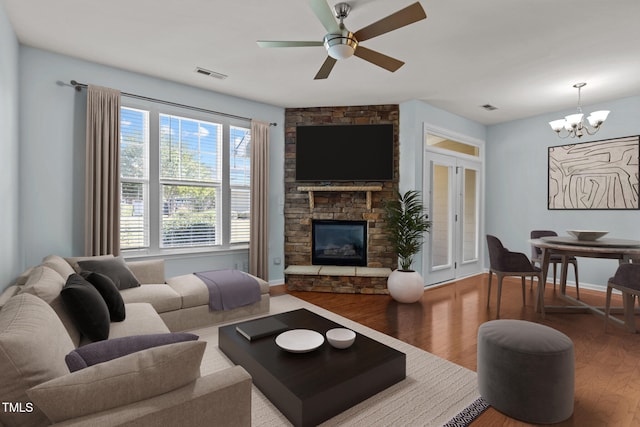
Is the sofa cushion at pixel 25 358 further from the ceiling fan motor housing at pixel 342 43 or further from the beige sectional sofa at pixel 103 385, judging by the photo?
the ceiling fan motor housing at pixel 342 43

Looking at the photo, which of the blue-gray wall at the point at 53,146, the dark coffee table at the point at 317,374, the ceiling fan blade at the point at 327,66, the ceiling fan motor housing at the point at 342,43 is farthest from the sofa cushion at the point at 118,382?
the blue-gray wall at the point at 53,146

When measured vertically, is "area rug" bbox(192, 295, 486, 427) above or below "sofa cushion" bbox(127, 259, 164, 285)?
below

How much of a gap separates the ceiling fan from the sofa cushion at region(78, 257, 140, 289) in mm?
2506

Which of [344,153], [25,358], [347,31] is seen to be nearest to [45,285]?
[25,358]

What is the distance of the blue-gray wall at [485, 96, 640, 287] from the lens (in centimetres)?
450

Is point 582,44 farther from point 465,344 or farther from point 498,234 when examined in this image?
point 498,234

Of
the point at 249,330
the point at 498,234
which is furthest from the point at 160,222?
the point at 498,234

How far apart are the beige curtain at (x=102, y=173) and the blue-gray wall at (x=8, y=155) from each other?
57 centimetres

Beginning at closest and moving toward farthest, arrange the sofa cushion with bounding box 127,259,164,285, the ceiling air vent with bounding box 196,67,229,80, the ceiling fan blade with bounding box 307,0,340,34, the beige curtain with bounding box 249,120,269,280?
the ceiling fan blade with bounding box 307,0,340,34, the sofa cushion with bounding box 127,259,164,285, the ceiling air vent with bounding box 196,67,229,80, the beige curtain with bounding box 249,120,269,280

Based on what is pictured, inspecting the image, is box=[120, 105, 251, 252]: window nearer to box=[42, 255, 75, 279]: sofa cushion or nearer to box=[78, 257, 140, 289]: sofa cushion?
box=[78, 257, 140, 289]: sofa cushion

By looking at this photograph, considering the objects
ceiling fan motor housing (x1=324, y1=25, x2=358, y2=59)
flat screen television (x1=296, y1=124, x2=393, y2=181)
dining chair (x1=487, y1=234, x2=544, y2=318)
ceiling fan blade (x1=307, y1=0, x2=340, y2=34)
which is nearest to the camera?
ceiling fan blade (x1=307, y1=0, x2=340, y2=34)

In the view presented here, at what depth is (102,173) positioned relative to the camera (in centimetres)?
351

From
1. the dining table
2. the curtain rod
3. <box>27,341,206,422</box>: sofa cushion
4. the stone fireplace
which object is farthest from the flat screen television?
<box>27,341,206,422</box>: sofa cushion

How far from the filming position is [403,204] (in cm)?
475
